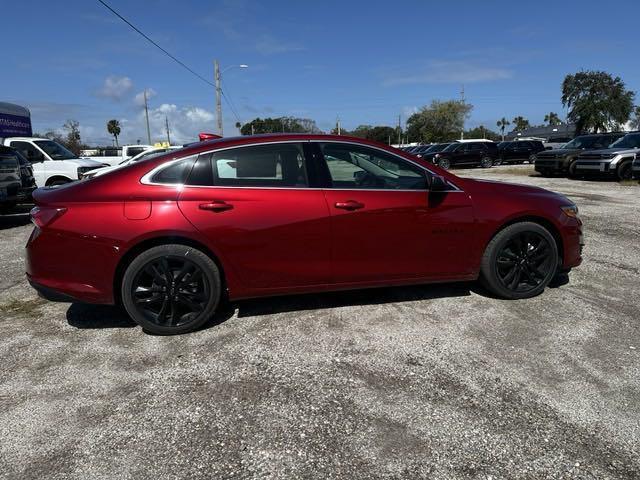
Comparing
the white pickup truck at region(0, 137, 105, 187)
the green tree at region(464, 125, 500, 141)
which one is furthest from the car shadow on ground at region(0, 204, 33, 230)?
the green tree at region(464, 125, 500, 141)

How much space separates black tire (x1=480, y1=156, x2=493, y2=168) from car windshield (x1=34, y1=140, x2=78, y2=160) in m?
23.0

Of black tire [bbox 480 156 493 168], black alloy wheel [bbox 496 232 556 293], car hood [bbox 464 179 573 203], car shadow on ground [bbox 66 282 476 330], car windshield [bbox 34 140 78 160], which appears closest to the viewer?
car shadow on ground [bbox 66 282 476 330]

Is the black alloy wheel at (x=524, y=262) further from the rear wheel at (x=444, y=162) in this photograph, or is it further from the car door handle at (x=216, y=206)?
the rear wheel at (x=444, y=162)

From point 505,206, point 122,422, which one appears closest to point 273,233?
point 122,422

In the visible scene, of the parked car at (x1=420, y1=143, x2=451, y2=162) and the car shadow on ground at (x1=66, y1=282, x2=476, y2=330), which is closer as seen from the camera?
the car shadow on ground at (x1=66, y1=282, x2=476, y2=330)

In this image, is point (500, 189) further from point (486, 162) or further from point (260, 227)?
point (486, 162)

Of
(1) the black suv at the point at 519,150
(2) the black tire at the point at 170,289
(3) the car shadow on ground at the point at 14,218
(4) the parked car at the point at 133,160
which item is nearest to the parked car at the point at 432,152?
(1) the black suv at the point at 519,150

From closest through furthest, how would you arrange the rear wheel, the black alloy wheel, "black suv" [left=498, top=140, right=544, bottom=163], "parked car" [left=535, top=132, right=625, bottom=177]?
the black alloy wheel < "parked car" [left=535, top=132, right=625, bottom=177] < the rear wheel < "black suv" [left=498, top=140, right=544, bottom=163]

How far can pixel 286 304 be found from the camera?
437 centimetres

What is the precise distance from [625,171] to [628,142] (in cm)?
134

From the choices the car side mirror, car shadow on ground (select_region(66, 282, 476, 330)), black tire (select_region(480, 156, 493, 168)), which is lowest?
car shadow on ground (select_region(66, 282, 476, 330))

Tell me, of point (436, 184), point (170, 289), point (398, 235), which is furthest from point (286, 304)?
point (436, 184)

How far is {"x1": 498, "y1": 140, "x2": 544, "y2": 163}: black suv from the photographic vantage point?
30.4 metres

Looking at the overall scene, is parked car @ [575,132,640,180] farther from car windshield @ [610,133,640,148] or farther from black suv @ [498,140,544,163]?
black suv @ [498,140,544,163]
